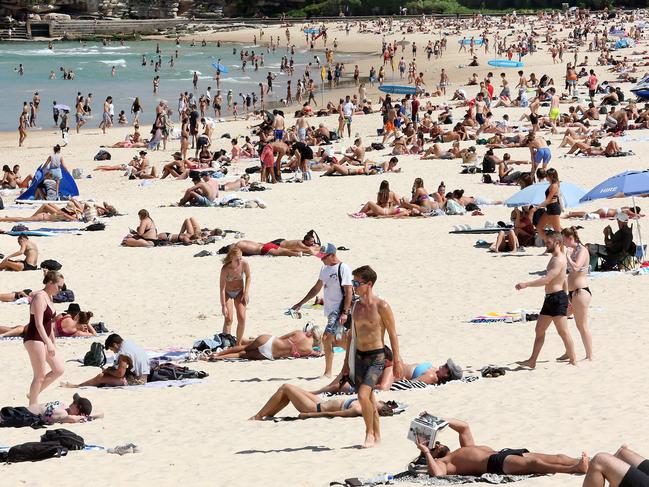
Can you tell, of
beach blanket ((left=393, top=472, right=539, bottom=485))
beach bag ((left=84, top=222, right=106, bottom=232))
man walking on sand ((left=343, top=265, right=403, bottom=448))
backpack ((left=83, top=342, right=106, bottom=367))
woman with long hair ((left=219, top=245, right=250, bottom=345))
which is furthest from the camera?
beach bag ((left=84, top=222, right=106, bottom=232))

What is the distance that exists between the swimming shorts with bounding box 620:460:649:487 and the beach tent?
57.2ft

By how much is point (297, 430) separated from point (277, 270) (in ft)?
23.6

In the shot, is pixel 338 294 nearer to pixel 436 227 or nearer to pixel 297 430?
pixel 297 430

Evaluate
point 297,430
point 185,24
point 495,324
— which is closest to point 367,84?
point 495,324

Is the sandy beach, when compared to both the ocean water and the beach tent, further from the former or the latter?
the ocean water

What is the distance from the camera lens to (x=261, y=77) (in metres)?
58.8

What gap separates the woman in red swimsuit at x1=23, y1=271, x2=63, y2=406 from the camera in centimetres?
920

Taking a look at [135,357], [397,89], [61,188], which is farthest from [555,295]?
[397,89]

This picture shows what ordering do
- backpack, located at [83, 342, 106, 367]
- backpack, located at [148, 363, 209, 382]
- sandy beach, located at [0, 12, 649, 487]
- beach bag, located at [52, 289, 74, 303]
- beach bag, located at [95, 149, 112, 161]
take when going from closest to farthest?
sandy beach, located at [0, 12, 649, 487], backpack, located at [148, 363, 209, 382], backpack, located at [83, 342, 106, 367], beach bag, located at [52, 289, 74, 303], beach bag, located at [95, 149, 112, 161]

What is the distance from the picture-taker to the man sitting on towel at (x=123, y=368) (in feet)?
34.2

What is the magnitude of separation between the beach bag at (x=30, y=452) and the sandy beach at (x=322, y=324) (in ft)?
0.28

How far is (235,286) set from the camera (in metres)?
11.5

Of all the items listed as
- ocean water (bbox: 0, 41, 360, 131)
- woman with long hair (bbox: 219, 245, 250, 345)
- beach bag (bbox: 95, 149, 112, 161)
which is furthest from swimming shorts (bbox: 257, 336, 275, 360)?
ocean water (bbox: 0, 41, 360, 131)

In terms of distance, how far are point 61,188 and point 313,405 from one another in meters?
13.8
